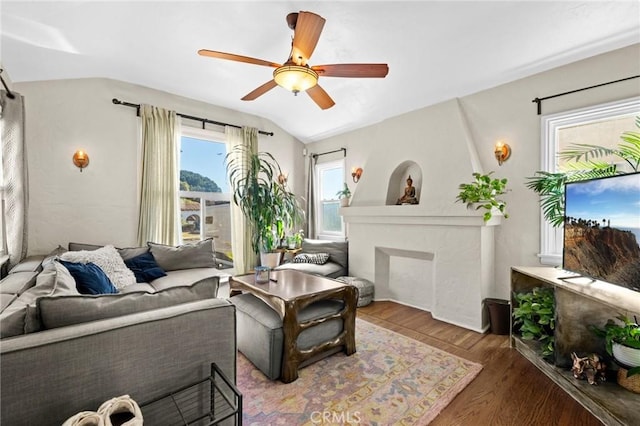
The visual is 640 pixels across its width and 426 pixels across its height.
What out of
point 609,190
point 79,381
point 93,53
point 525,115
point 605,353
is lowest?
point 605,353

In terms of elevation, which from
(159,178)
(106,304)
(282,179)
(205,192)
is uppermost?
(282,179)

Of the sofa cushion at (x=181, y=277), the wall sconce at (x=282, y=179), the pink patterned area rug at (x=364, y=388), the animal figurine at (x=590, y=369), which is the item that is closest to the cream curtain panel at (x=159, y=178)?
the sofa cushion at (x=181, y=277)

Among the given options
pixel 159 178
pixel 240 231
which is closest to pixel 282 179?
pixel 240 231

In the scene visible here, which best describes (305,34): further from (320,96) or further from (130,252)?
(130,252)

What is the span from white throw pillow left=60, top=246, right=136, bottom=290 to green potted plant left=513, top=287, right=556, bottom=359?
364 centimetres

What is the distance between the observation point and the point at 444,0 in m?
2.15

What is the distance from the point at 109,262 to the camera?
8.86 ft

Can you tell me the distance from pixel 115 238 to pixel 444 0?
432 cm

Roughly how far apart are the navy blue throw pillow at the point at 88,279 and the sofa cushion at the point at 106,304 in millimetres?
1083

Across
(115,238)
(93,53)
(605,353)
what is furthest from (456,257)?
(93,53)

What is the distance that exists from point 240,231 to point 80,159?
7.19ft

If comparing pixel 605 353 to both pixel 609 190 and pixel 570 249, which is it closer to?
pixel 570 249

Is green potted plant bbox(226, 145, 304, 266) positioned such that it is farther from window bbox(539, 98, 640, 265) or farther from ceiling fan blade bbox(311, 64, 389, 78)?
window bbox(539, 98, 640, 265)

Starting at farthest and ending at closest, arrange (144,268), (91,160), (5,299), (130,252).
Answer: (91,160) → (130,252) → (144,268) → (5,299)
